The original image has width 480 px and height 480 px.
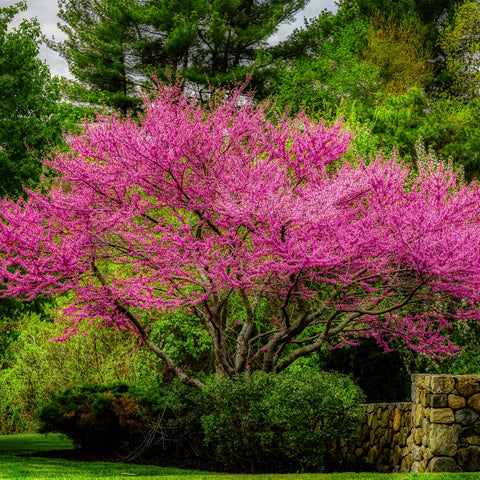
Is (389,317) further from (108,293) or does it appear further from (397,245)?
(108,293)

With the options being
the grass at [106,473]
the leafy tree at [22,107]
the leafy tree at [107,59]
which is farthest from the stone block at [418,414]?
the leafy tree at [107,59]

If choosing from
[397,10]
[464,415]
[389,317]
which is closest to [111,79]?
[397,10]

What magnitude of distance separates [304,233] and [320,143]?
2546 mm

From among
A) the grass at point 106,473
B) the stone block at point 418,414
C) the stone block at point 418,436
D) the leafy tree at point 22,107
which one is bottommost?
the grass at point 106,473

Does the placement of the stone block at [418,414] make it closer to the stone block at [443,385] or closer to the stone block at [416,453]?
the stone block at [416,453]

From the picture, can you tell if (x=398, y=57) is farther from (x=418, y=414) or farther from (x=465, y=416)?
(x=465, y=416)

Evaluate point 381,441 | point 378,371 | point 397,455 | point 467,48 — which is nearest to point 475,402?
point 397,455

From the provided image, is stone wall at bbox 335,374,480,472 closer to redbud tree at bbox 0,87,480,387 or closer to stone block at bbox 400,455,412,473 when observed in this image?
stone block at bbox 400,455,412,473

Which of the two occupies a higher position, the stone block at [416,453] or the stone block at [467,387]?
the stone block at [467,387]

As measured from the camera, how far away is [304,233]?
9344mm

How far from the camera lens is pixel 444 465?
7.74 metres

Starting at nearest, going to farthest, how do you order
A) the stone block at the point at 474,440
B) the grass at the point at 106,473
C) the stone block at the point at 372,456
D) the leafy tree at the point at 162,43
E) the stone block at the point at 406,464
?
the grass at the point at 106,473
the stone block at the point at 474,440
the stone block at the point at 406,464
the stone block at the point at 372,456
the leafy tree at the point at 162,43

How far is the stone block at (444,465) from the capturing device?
7727mm

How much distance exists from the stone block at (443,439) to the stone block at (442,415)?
0.05 meters
